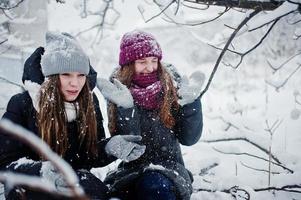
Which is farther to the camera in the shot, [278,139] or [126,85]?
[278,139]

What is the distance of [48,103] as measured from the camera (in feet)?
7.28

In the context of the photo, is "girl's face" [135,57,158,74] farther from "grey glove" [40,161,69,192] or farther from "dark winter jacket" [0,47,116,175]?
"grey glove" [40,161,69,192]

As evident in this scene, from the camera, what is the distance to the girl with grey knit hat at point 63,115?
2.15 m

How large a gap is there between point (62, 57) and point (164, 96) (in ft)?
2.79

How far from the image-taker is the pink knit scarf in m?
2.69

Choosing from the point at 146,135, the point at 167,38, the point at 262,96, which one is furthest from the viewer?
the point at 167,38

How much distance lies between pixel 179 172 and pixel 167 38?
60.6ft

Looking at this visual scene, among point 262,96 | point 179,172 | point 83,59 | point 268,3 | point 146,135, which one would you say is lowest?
point 262,96

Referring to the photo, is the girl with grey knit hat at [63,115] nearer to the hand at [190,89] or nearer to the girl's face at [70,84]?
the girl's face at [70,84]

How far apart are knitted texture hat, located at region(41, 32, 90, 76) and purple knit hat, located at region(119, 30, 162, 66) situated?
49cm

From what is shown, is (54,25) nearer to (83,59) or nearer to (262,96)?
(262,96)

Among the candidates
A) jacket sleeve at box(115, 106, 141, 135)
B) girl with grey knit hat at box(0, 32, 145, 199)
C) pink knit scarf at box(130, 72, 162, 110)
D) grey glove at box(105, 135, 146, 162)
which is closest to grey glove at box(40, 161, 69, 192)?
girl with grey knit hat at box(0, 32, 145, 199)

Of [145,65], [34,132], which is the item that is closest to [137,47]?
[145,65]

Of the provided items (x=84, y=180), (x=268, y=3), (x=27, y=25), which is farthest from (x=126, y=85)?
(x=27, y=25)
